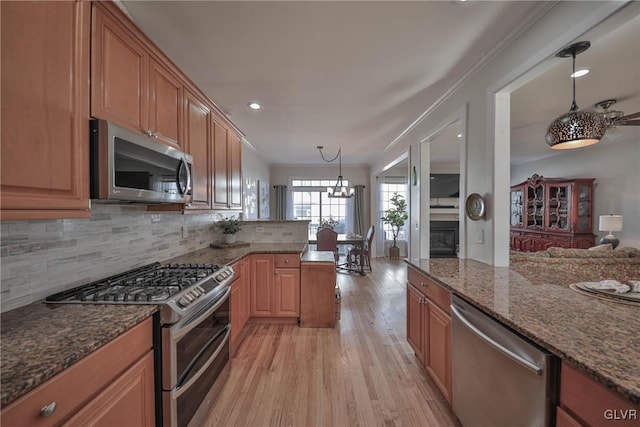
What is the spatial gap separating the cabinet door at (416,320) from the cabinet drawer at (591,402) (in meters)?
1.11

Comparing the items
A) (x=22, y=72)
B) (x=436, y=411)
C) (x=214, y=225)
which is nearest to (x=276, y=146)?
(x=214, y=225)

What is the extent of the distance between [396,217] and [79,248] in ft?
21.3

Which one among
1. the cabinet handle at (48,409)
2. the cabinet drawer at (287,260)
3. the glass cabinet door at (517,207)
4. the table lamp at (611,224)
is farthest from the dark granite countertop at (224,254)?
the glass cabinet door at (517,207)

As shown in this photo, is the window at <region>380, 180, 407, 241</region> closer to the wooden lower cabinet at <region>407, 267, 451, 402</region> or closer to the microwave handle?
the wooden lower cabinet at <region>407, 267, 451, 402</region>

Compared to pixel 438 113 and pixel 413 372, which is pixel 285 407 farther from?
pixel 438 113

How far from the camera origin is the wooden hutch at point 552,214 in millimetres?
4785

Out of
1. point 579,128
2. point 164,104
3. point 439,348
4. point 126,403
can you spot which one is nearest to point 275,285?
point 439,348

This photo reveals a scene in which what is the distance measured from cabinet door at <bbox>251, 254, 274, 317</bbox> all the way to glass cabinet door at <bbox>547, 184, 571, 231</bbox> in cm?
577

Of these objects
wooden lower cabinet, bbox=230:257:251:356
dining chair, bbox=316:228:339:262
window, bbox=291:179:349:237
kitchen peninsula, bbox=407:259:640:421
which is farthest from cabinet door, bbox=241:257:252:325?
window, bbox=291:179:349:237

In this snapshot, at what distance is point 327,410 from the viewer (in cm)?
173

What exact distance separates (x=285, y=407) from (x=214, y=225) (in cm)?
233

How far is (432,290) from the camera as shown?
182 cm

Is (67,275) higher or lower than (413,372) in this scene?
higher

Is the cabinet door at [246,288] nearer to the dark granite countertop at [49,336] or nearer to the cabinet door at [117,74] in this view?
the dark granite countertop at [49,336]
